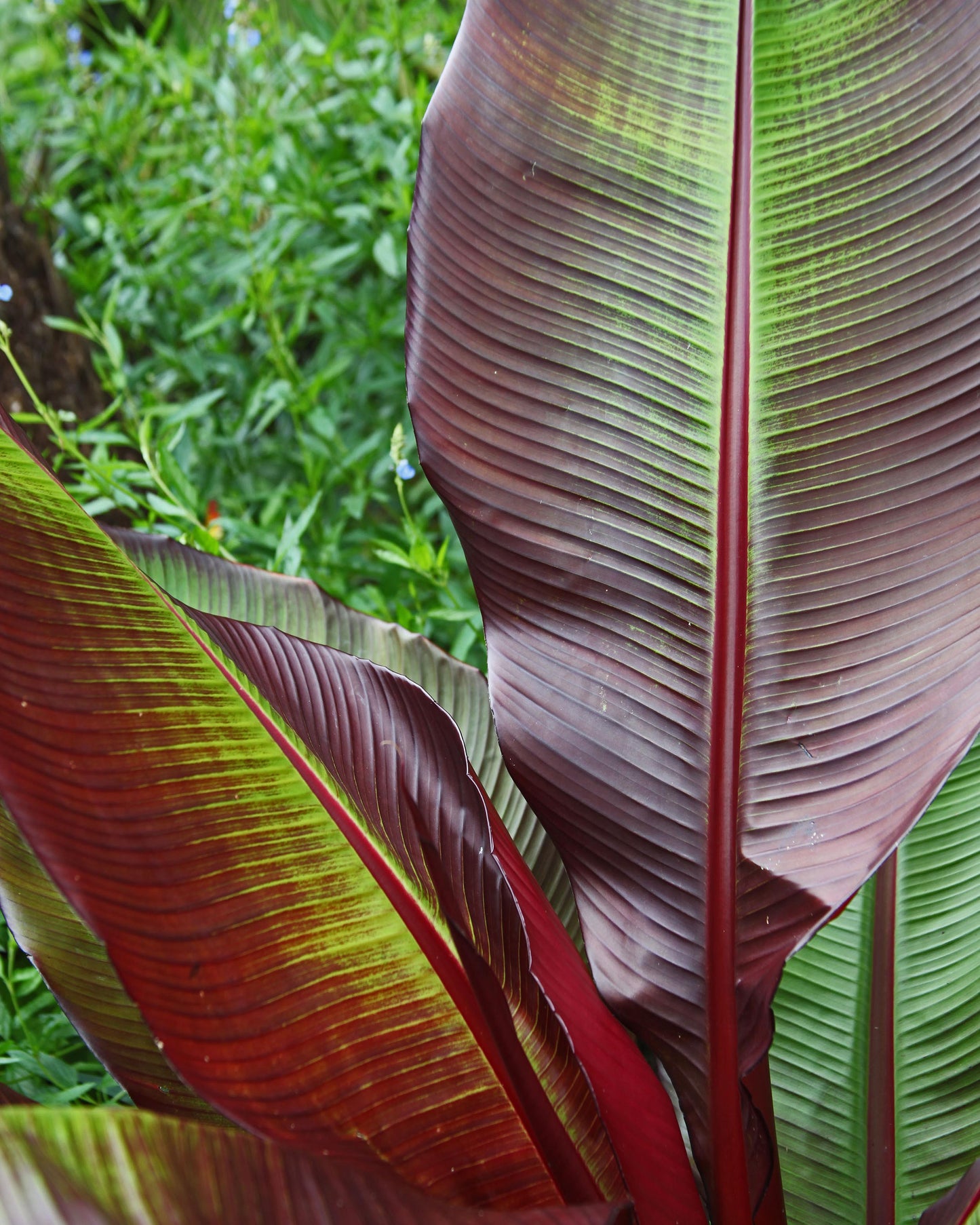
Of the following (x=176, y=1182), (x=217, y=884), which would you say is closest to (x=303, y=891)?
(x=217, y=884)

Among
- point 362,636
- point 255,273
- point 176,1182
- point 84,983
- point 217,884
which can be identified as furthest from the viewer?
point 255,273

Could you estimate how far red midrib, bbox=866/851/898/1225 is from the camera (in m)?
0.61

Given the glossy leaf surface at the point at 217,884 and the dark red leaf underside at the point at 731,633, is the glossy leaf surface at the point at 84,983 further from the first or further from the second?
the dark red leaf underside at the point at 731,633

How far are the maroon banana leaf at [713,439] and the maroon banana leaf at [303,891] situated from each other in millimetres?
48

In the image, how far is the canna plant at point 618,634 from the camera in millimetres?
484

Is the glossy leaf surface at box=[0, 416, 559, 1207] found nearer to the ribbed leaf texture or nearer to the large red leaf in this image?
the large red leaf

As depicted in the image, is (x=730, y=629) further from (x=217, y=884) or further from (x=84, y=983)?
(x=84, y=983)

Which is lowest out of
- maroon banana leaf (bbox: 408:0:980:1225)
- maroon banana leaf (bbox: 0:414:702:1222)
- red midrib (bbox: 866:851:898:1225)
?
red midrib (bbox: 866:851:898:1225)

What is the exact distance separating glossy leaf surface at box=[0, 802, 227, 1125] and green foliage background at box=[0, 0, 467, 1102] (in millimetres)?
357

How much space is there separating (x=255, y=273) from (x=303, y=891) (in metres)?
0.84

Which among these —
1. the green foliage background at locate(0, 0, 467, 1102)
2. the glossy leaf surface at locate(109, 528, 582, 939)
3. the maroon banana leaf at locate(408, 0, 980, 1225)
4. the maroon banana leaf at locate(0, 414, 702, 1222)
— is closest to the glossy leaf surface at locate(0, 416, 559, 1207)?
the maroon banana leaf at locate(0, 414, 702, 1222)

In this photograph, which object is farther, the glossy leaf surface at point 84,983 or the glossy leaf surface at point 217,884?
the glossy leaf surface at point 84,983

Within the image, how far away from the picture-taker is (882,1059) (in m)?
0.63

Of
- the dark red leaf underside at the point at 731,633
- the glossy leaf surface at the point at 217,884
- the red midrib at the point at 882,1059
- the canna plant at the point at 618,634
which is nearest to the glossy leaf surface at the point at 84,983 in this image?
Answer: the canna plant at the point at 618,634
